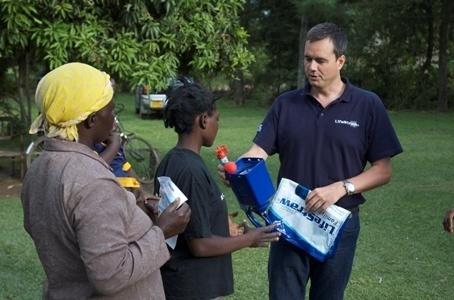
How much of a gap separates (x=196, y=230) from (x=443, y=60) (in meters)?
21.6

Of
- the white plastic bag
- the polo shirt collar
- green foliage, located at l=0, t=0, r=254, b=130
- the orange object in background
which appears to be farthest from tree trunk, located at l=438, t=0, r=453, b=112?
the white plastic bag

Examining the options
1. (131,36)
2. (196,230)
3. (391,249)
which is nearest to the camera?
(196,230)

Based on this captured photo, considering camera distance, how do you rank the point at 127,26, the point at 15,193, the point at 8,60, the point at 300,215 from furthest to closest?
the point at 8,60
the point at 15,193
the point at 127,26
the point at 300,215

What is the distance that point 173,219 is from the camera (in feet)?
7.57

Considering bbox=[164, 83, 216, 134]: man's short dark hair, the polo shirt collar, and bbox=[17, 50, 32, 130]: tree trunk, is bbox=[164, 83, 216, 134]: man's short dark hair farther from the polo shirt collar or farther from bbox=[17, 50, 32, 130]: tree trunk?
bbox=[17, 50, 32, 130]: tree trunk

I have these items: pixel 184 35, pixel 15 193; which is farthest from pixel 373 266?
pixel 15 193

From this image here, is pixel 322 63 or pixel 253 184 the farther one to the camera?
pixel 322 63

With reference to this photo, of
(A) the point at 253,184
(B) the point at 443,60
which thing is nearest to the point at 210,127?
(A) the point at 253,184

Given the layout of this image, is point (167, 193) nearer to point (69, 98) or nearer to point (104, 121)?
point (104, 121)

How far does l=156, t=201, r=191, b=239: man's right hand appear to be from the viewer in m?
2.29

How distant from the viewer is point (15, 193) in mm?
9148

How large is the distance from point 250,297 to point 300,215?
2.23 m

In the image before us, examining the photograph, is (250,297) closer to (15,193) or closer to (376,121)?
(376,121)

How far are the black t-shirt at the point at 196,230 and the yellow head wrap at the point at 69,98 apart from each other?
65cm
